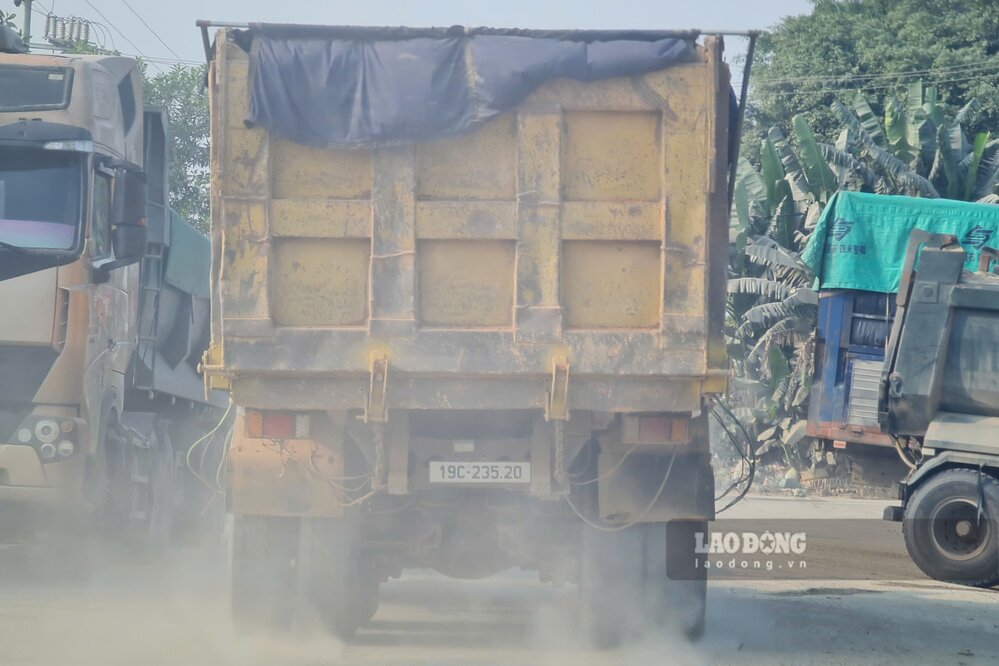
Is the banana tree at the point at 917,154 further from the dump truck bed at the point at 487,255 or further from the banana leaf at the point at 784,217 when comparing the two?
the dump truck bed at the point at 487,255

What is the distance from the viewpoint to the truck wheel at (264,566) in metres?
7.06

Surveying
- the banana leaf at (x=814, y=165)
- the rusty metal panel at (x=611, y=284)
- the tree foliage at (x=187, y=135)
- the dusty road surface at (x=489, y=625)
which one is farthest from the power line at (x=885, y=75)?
the rusty metal panel at (x=611, y=284)

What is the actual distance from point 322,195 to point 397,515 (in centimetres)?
177

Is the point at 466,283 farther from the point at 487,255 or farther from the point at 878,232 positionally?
the point at 878,232

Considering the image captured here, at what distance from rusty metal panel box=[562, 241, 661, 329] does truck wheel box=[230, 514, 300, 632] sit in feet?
6.19

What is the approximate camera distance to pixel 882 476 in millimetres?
19406

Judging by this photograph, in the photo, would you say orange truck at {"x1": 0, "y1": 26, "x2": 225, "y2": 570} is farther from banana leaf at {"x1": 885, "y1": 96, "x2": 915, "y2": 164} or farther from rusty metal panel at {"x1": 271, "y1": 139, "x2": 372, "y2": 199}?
banana leaf at {"x1": 885, "y1": 96, "x2": 915, "y2": 164}

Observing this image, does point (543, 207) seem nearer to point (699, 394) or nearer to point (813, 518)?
point (699, 394)

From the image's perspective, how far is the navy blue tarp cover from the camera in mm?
6672

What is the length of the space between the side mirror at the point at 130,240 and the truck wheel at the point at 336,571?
3.24 metres

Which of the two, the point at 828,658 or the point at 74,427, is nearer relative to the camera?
the point at 828,658

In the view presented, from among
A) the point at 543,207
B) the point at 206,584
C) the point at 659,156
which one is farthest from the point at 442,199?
the point at 206,584

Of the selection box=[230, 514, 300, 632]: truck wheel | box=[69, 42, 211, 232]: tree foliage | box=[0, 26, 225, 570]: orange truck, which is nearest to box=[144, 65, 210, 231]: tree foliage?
box=[69, 42, 211, 232]: tree foliage

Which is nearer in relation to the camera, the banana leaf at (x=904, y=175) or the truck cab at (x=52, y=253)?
the truck cab at (x=52, y=253)
